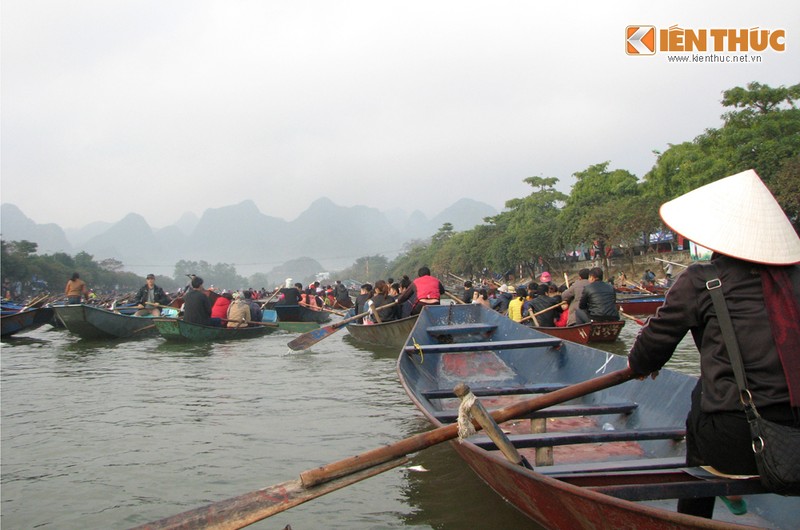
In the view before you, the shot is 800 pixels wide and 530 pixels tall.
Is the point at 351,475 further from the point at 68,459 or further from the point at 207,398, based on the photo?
the point at 207,398

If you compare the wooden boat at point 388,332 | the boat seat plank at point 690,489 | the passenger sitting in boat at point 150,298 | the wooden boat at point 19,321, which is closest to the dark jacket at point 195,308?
the passenger sitting in boat at point 150,298

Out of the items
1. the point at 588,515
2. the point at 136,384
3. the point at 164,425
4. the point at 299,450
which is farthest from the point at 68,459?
the point at 588,515

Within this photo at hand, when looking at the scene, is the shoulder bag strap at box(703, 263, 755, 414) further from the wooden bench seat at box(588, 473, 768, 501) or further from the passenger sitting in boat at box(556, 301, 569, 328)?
the passenger sitting in boat at box(556, 301, 569, 328)

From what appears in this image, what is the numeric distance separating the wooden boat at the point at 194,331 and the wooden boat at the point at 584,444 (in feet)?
26.9

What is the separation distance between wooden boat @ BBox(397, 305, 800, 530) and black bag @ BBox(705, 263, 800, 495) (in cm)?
25

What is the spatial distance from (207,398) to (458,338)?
368 centimetres

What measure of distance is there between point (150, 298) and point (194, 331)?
441 centimetres

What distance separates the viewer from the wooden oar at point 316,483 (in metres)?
2.82

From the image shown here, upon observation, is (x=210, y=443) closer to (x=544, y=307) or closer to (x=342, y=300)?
(x=544, y=307)

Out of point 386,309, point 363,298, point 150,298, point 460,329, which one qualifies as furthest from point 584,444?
point 150,298

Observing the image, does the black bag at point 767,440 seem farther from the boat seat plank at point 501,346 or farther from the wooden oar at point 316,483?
the boat seat plank at point 501,346

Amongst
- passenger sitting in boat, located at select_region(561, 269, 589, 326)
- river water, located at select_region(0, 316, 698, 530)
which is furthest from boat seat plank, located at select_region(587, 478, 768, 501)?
passenger sitting in boat, located at select_region(561, 269, 589, 326)

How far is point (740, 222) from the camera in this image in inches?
95.0

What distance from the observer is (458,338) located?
8.88 meters
